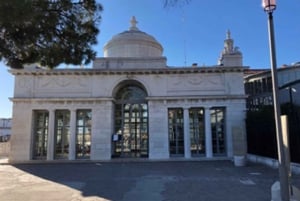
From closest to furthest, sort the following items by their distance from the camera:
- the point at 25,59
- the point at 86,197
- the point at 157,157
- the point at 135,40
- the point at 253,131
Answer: the point at 25,59 → the point at 86,197 → the point at 253,131 → the point at 157,157 → the point at 135,40

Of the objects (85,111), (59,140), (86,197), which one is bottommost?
(86,197)

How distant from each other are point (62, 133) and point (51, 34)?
1662 centimetres

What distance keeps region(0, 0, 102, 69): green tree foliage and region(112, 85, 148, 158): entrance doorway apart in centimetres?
1491

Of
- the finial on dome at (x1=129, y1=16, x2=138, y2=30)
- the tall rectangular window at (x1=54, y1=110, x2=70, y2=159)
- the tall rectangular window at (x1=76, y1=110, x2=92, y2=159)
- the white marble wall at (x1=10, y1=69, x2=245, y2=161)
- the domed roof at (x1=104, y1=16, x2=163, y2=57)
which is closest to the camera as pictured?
the white marble wall at (x1=10, y1=69, x2=245, y2=161)

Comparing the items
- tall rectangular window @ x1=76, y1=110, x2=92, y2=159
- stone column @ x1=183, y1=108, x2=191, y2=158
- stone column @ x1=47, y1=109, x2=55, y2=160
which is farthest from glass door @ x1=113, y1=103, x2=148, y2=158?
stone column @ x1=47, y1=109, x2=55, y2=160

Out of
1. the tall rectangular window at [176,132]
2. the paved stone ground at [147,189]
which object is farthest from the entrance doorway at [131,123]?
the paved stone ground at [147,189]

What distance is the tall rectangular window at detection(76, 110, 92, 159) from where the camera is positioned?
21.9 meters

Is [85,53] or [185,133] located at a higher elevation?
[85,53]

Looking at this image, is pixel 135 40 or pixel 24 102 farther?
pixel 135 40

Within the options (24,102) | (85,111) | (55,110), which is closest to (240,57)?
(85,111)

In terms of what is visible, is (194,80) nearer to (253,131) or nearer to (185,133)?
(185,133)

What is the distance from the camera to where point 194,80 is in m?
22.1

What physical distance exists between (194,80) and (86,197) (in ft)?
50.2

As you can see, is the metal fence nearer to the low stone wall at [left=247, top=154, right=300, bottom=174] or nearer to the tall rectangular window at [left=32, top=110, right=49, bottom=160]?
the low stone wall at [left=247, top=154, right=300, bottom=174]
